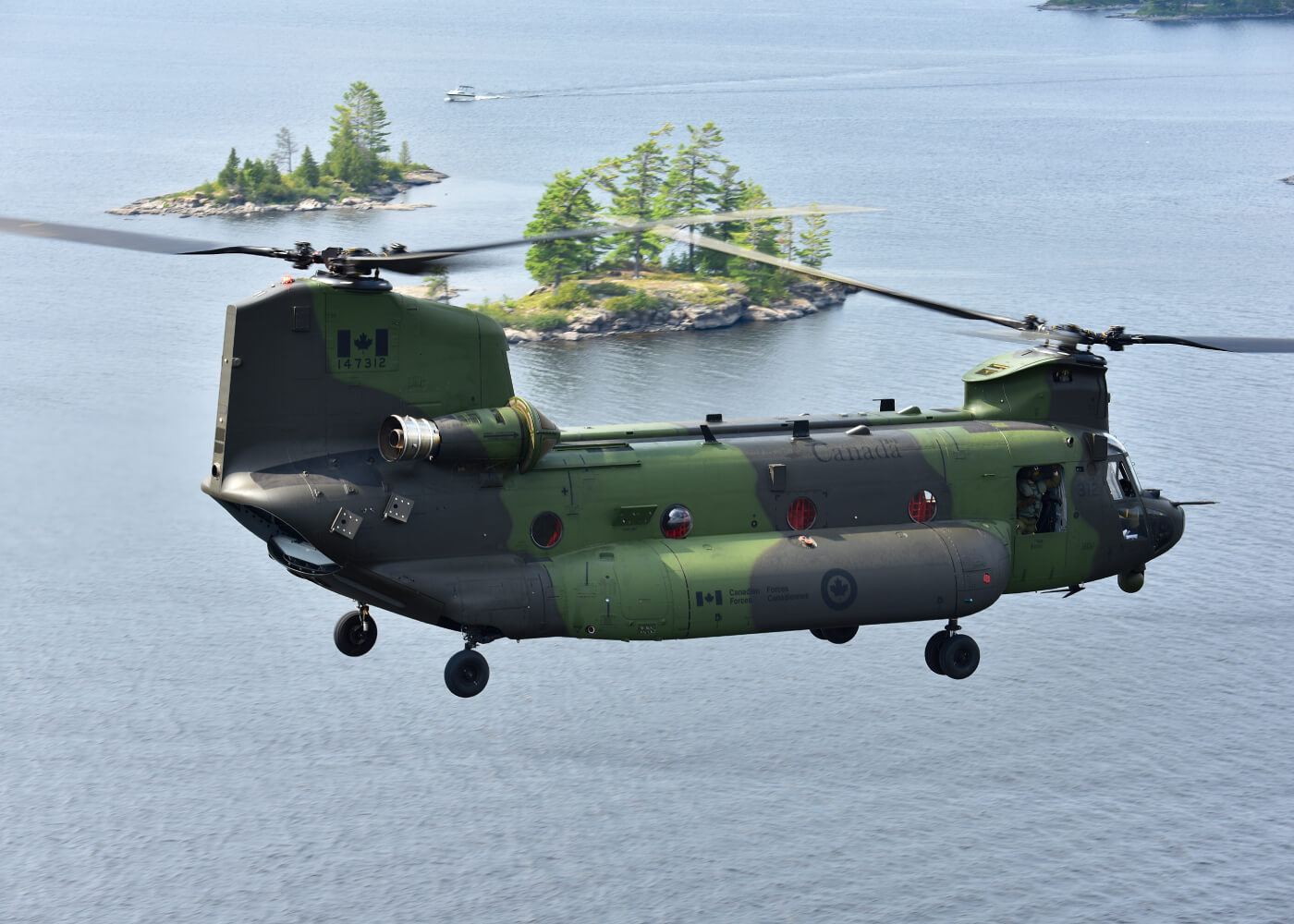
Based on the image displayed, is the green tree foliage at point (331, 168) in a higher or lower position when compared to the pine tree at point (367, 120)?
lower

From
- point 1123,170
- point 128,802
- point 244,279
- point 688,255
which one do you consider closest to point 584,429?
point 128,802

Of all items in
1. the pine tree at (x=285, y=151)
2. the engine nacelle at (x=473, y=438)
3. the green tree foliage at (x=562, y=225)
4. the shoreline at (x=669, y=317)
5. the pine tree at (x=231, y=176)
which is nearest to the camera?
the engine nacelle at (x=473, y=438)

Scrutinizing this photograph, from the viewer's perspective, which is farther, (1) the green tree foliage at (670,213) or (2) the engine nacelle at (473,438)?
(1) the green tree foliage at (670,213)

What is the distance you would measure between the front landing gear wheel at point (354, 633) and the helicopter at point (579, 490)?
0.07 m

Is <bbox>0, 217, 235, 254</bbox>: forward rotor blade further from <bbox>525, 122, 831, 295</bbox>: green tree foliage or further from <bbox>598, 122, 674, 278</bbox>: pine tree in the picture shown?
<bbox>598, 122, 674, 278</bbox>: pine tree

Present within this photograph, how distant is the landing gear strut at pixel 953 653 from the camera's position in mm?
36344

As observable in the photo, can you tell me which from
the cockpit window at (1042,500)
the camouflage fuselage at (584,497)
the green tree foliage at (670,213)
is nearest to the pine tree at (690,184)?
the green tree foliage at (670,213)

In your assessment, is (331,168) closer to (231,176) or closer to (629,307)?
(231,176)

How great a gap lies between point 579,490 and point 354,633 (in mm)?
5938

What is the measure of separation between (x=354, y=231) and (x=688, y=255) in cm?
3204

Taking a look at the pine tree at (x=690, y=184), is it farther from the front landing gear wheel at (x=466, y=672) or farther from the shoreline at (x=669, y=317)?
the front landing gear wheel at (x=466, y=672)

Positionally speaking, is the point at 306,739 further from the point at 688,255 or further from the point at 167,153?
the point at 167,153

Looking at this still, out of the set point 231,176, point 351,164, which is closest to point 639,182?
point 351,164

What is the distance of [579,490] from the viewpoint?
33562 millimetres
